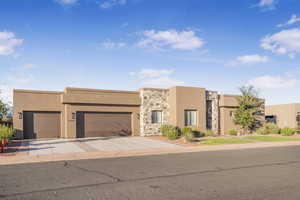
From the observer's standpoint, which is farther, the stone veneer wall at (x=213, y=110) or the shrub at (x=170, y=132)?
the stone veneer wall at (x=213, y=110)

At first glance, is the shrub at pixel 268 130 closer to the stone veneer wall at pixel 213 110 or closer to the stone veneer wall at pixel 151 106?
the stone veneer wall at pixel 213 110

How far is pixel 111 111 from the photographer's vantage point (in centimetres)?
2247

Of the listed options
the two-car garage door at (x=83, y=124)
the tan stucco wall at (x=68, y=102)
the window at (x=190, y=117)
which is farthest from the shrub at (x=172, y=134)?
the tan stucco wall at (x=68, y=102)

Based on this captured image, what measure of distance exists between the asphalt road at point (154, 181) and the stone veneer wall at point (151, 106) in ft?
42.2

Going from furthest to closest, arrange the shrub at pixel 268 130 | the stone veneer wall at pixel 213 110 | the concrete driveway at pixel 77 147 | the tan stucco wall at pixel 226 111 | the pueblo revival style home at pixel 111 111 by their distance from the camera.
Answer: the tan stucco wall at pixel 226 111
the stone veneer wall at pixel 213 110
the shrub at pixel 268 130
the pueblo revival style home at pixel 111 111
the concrete driveway at pixel 77 147

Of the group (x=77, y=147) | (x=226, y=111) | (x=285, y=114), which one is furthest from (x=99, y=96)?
(x=285, y=114)

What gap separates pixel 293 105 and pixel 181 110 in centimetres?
2453

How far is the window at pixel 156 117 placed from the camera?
23.7m

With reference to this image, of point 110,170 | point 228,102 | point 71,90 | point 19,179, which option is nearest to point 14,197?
point 19,179

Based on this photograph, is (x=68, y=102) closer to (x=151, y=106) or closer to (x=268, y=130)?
(x=151, y=106)

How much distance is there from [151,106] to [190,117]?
4148mm

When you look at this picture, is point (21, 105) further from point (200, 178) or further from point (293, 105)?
point (293, 105)

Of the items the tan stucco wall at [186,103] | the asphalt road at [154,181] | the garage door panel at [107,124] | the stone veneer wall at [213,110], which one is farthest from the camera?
the stone veneer wall at [213,110]

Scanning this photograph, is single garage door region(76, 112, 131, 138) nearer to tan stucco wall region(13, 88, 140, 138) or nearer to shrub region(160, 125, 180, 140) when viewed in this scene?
tan stucco wall region(13, 88, 140, 138)
